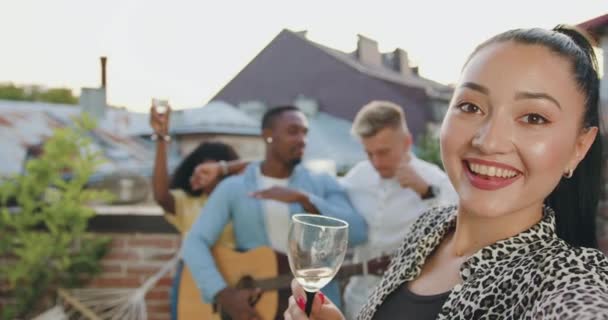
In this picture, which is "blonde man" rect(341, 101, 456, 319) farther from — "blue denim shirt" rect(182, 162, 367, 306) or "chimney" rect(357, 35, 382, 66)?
"chimney" rect(357, 35, 382, 66)

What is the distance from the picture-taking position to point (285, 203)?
2.73 metres

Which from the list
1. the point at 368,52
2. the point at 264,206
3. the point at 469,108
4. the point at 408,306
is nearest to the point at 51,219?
the point at 264,206

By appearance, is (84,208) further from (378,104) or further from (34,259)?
(378,104)

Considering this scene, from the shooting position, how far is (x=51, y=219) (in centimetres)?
304

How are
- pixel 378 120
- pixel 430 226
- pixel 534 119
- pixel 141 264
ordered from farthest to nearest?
1. pixel 141 264
2. pixel 378 120
3. pixel 430 226
4. pixel 534 119

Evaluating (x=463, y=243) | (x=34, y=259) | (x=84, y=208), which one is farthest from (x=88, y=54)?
(x=463, y=243)

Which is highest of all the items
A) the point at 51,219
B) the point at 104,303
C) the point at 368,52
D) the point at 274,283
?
the point at 368,52

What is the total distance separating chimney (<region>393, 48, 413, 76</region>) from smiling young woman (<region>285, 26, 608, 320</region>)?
2015 millimetres

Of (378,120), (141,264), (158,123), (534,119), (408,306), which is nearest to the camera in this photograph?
(534,119)

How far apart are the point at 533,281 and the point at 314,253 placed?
A: 39 cm

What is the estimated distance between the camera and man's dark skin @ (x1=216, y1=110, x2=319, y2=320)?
2.67m

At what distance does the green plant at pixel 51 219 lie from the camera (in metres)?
3.00

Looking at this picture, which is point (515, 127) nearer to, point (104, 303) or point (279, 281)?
point (279, 281)

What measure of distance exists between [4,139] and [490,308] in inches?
113
